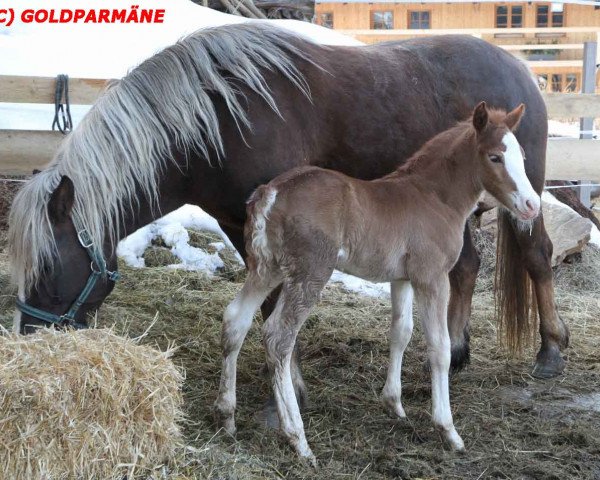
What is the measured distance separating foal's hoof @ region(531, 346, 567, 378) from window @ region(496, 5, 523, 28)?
1496 cm

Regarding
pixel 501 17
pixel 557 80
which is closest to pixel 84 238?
pixel 557 80

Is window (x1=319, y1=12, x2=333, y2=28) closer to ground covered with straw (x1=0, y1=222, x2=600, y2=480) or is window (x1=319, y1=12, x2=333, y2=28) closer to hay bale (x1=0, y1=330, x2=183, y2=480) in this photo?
ground covered with straw (x1=0, y1=222, x2=600, y2=480)

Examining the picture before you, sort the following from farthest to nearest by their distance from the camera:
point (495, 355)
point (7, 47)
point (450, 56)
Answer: point (7, 47)
point (495, 355)
point (450, 56)

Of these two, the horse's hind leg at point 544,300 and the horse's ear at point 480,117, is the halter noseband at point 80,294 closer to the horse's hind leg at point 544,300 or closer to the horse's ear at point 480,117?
the horse's ear at point 480,117

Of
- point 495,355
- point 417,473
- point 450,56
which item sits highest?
point 450,56

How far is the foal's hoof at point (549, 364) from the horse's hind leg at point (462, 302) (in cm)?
42

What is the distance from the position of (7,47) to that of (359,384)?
17.2 feet

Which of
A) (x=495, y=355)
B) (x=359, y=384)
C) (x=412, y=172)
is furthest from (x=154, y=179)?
(x=495, y=355)

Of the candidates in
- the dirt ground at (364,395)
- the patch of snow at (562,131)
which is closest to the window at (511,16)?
the patch of snow at (562,131)

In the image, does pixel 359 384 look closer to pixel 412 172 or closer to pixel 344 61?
pixel 412 172

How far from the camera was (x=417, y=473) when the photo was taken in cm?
339

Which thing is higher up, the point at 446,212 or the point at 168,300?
A: the point at 446,212

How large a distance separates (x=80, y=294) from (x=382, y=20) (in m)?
15.5

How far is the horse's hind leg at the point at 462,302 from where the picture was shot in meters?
4.84
